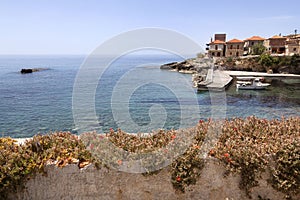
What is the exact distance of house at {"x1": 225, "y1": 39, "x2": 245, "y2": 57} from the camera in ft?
217

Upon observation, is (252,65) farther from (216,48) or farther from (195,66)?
(216,48)

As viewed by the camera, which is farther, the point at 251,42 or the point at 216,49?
the point at 216,49

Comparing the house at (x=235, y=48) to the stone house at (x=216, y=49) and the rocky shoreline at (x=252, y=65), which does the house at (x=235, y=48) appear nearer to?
the stone house at (x=216, y=49)

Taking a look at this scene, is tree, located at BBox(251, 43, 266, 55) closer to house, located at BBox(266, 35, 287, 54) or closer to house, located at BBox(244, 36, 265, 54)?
house, located at BBox(266, 35, 287, 54)

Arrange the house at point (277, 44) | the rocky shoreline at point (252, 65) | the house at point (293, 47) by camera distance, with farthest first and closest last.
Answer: the house at point (277, 44) < the house at point (293, 47) < the rocky shoreline at point (252, 65)

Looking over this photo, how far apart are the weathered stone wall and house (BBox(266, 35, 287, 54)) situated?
221ft

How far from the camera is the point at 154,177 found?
344cm

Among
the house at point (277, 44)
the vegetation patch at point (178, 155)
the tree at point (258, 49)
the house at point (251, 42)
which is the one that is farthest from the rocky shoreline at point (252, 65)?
the vegetation patch at point (178, 155)

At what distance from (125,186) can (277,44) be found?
69.9m

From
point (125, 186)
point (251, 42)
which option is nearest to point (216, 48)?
point (251, 42)

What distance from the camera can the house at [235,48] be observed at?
217ft

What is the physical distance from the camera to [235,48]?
66.7 metres

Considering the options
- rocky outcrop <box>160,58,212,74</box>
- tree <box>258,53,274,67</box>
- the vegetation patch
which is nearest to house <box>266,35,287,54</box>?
tree <box>258,53,274,67</box>

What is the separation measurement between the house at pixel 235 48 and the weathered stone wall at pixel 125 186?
6899 centimetres
